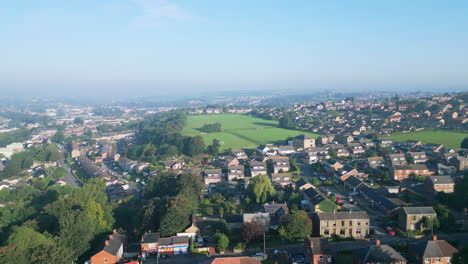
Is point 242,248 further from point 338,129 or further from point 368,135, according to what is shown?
point 338,129

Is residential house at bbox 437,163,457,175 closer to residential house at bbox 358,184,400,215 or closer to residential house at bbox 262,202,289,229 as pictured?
residential house at bbox 358,184,400,215

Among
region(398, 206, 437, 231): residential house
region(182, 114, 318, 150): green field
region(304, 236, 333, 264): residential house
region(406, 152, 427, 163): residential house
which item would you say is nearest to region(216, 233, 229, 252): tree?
region(304, 236, 333, 264): residential house

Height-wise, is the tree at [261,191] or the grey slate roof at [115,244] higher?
the tree at [261,191]

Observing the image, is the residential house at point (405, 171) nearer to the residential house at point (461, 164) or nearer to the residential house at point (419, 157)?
the residential house at point (461, 164)

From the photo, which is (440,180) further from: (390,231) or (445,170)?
(390,231)

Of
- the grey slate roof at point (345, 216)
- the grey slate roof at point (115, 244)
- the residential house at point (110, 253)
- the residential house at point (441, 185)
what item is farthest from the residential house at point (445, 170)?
the residential house at point (110, 253)

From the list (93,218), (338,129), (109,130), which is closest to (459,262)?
(93,218)
